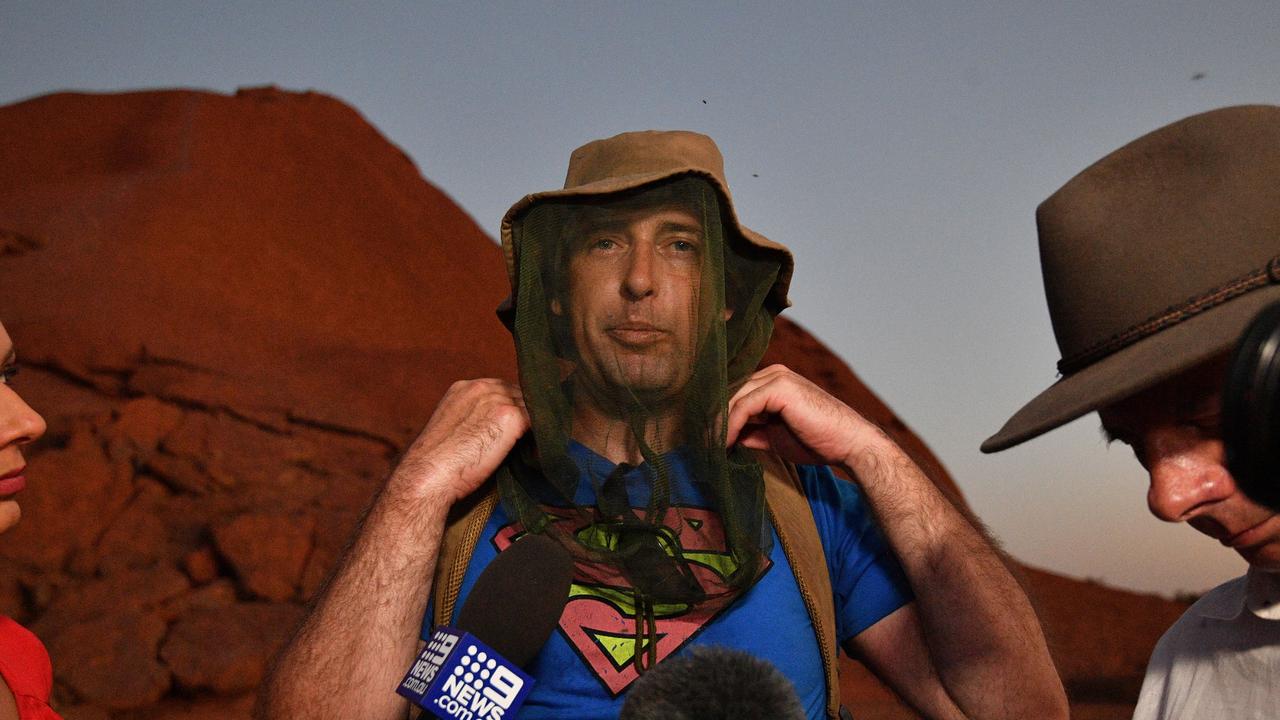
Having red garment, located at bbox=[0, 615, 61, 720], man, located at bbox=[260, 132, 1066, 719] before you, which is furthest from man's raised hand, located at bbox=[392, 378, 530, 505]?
red garment, located at bbox=[0, 615, 61, 720]

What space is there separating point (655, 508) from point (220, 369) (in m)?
14.0

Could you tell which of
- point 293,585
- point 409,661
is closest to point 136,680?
point 293,585

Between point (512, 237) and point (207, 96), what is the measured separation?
2805cm

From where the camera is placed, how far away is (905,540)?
8.81 ft

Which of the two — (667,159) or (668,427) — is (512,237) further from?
(668,427)

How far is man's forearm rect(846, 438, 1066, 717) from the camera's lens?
257cm

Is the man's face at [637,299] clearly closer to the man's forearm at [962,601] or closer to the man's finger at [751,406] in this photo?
the man's finger at [751,406]

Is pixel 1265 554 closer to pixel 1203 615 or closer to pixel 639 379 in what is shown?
pixel 1203 615

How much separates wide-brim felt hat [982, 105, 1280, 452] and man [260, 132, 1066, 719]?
1018mm

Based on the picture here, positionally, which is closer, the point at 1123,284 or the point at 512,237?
the point at 1123,284

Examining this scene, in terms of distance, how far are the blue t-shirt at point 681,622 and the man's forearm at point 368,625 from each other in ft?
0.46

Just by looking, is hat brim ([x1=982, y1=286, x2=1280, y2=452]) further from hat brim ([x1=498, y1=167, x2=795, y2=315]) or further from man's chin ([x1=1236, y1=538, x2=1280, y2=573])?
hat brim ([x1=498, y1=167, x2=795, y2=315])

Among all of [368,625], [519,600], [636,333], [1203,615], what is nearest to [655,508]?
[636,333]

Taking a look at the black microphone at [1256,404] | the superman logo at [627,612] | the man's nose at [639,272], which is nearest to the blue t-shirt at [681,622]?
the superman logo at [627,612]
